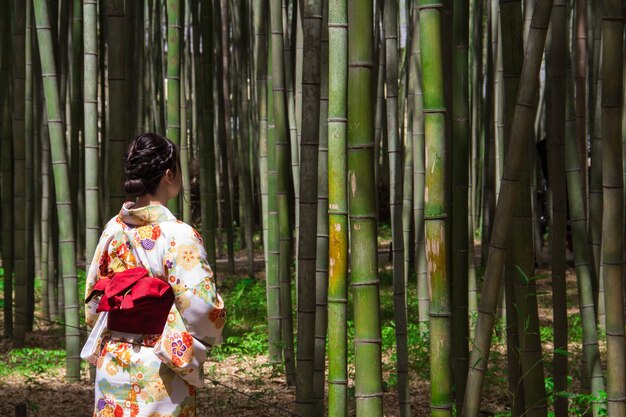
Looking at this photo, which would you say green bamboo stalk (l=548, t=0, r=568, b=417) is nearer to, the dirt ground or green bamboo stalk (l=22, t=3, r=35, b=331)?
the dirt ground

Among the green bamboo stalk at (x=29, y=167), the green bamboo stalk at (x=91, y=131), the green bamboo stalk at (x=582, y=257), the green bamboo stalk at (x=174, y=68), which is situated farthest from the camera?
the green bamboo stalk at (x=29, y=167)

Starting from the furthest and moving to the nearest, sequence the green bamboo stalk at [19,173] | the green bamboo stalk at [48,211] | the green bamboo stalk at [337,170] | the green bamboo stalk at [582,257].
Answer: the green bamboo stalk at [48,211] → the green bamboo stalk at [19,173] → the green bamboo stalk at [582,257] → the green bamboo stalk at [337,170]

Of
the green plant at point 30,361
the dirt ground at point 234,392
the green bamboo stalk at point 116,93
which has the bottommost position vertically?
the dirt ground at point 234,392

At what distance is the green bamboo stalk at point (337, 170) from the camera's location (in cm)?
194

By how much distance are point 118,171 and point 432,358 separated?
1.28 m

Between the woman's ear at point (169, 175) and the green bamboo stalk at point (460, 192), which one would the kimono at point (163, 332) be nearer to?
the woman's ear at point (169, 175)

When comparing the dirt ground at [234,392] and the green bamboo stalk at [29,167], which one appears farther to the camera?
the green bamboo stalk at [29,167]

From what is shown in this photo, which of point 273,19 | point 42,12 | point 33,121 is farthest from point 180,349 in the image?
point 33,121

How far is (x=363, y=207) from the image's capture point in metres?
1.84

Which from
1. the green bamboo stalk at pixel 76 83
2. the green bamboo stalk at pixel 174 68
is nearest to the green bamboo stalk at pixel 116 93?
the green bamboo stalk at pixel 174 68

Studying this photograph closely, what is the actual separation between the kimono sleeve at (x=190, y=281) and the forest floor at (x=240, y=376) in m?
1.01

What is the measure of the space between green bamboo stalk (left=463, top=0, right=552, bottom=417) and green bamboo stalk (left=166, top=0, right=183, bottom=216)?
5.36 feet

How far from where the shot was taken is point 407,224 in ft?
17.9

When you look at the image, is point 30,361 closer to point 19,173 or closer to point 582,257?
point 19,173
